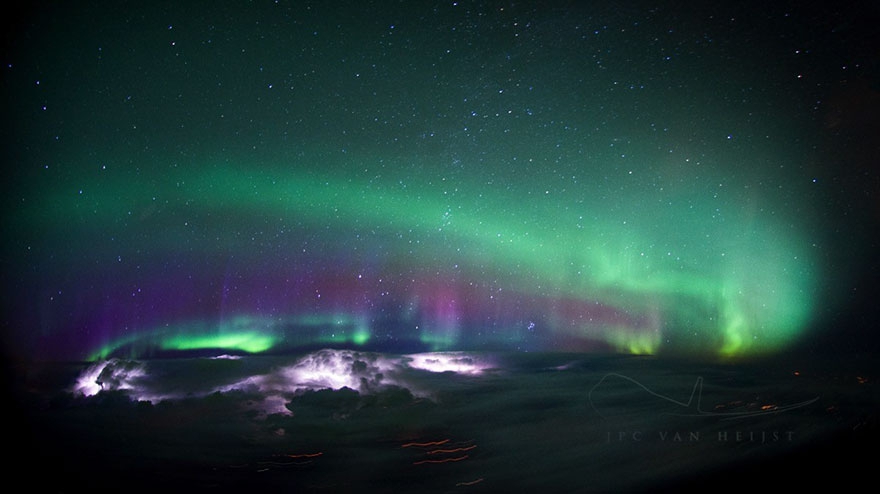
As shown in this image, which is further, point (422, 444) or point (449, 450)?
point (422, 444)

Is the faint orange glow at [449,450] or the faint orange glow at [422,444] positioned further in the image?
the faint orange glow at [422,444]

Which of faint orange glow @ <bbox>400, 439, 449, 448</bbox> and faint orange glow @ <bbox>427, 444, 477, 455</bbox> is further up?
faint orange glow @ <bbox>427, 444, 477, 455</bbox>

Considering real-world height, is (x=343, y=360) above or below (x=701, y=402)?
above

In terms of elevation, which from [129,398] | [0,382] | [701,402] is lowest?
[701,402]

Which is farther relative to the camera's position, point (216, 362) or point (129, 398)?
point (216, 362)

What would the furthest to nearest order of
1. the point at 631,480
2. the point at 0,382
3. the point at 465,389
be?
1. the point at 465,389
2. the point at 0,382
3. the point at 631,480

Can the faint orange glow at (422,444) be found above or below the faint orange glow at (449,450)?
below

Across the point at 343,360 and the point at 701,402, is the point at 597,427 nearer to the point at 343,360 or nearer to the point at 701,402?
the point at 701,402

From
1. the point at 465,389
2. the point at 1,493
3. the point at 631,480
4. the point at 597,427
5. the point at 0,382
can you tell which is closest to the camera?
the point at 1,493

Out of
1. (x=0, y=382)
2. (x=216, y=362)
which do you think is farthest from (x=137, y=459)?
(x=216, y=362)

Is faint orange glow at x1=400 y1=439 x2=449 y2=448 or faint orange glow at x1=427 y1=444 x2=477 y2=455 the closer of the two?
faint orange glow at x1=427 y1=444 x2=477 y2=455

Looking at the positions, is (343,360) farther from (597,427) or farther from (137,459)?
(597,427)
